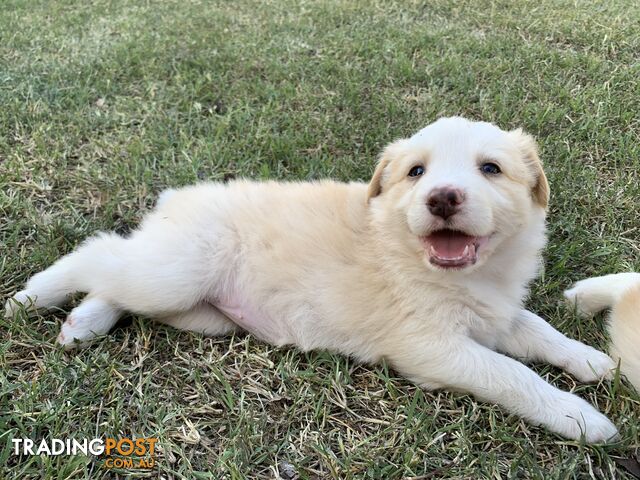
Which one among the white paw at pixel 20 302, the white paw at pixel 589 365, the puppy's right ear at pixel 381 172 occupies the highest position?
the puppy's right ear at pixel 381 172

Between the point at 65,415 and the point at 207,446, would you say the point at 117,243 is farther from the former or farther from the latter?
the point at 207,446

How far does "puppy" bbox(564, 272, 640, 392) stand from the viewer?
95.4 inches

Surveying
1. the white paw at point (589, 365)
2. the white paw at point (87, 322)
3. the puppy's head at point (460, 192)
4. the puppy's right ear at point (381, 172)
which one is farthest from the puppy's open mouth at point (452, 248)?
the white paw at point (87, 322)

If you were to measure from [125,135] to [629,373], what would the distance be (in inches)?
154

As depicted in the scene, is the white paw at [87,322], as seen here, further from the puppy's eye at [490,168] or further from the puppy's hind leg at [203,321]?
the puppy's eye at [490,168]

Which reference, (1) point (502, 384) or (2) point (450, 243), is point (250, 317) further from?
(1) point (502, 384)

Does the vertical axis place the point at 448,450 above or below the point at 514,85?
below

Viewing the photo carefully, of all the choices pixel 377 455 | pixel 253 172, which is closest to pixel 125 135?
pixel 253 172

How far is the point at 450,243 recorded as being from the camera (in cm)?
248

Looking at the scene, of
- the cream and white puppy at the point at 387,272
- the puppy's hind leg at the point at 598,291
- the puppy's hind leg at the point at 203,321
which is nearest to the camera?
the cream and white puppy at the point at 387,272

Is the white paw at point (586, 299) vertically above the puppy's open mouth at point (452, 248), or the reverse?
the puppy's open mouth at point (452, 248)

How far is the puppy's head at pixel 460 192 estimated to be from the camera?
2330mm

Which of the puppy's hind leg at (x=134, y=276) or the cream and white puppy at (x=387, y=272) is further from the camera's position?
the puppy's hind leg at (x=134, y=276)

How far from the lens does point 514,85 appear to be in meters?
4.87
